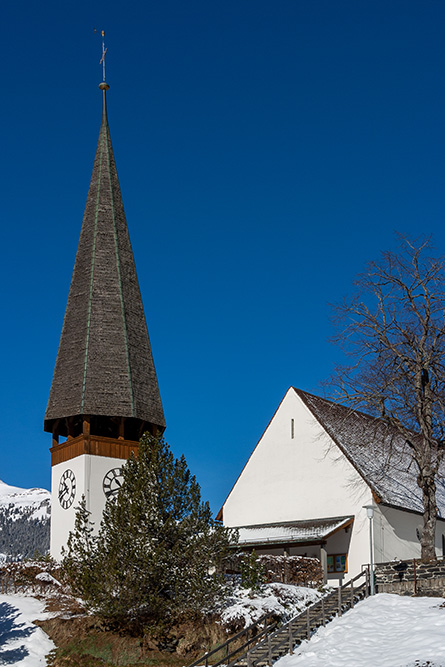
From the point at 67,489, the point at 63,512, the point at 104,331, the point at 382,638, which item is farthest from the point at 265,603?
the point at 104,331

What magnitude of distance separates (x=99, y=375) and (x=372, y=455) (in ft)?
41.1

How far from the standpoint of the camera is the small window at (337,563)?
113ft

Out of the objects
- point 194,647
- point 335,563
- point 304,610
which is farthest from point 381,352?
point 194,647

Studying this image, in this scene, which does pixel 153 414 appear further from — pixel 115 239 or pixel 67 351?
pixel 115 239

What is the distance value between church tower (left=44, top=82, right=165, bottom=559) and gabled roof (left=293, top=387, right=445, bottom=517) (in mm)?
7740

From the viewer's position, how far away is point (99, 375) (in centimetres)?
4009

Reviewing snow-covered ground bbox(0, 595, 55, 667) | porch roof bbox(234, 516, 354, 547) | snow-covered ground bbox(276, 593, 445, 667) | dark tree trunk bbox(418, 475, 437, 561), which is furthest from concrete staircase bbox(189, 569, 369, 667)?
snow-covered ground bbox(0, 595, 55, 667)

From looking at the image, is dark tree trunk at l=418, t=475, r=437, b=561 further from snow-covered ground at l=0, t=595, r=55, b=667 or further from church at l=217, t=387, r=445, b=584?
snow-covered ground at l=0, t=595, r=55, b=667

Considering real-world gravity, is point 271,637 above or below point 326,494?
below

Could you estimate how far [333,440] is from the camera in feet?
122

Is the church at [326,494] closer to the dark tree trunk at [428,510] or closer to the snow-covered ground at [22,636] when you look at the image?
the dark tree trunk at [428,510]

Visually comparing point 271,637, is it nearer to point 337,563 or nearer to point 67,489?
point 337,563

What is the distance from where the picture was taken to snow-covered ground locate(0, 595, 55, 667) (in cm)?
2664

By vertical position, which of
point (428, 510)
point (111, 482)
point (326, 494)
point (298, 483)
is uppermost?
point (111, 482)
